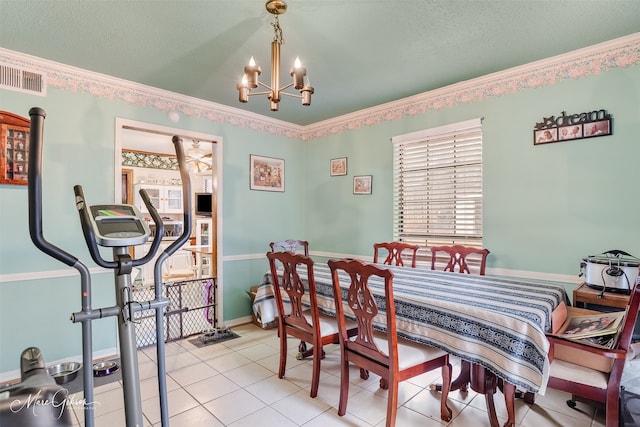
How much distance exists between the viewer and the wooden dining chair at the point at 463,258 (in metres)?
2.87

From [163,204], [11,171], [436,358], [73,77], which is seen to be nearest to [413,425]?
[436,358]

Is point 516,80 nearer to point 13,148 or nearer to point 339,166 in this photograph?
point 339,166

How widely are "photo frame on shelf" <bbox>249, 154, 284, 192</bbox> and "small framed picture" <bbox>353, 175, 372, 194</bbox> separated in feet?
3.27

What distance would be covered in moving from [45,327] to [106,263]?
89.6 inches

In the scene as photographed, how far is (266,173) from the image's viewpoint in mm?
4262

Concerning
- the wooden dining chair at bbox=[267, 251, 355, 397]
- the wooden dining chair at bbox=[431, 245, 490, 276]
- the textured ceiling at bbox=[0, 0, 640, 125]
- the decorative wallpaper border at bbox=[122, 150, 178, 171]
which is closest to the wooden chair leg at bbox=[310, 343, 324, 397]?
the wooden dining chair at bbox=[267, 251, 355, 397]

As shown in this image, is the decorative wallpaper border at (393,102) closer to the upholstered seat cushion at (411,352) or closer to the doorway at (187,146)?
the doorway at (187,146)

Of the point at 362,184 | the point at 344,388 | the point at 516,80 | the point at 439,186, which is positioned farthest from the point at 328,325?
the point at 516,80

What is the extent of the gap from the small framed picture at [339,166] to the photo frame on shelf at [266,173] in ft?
2.24

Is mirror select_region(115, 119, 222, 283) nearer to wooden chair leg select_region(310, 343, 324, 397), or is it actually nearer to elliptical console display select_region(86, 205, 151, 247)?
wooden chair leg select_region(310, 343, 324, 397)

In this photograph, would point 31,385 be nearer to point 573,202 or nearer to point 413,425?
point 413,425

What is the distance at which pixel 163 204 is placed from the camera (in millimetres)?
6953

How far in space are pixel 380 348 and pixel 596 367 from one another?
1.10 m

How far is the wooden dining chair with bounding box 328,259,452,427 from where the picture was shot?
182cm
